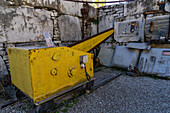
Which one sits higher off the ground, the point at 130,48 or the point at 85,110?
the point at 130,48

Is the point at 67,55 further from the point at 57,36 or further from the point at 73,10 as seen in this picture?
the point at 73,10

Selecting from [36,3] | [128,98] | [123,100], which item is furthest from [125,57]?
[36,3]

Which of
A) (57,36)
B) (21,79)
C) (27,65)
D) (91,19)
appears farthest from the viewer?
(91,19)

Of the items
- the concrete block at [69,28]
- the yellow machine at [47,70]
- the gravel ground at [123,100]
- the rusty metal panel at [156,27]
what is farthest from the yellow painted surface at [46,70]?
the rusty metal panel at [156,27]

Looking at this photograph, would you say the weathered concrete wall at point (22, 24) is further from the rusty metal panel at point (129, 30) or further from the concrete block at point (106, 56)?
the rusty metal panel at point (129, 30)

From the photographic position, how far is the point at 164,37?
398 cm

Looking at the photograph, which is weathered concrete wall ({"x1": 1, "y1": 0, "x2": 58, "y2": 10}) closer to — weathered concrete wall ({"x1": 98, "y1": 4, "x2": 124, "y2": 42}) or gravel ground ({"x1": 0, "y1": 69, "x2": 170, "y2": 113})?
weathered concrete wall ({"x1": 98, "y1": 4, "x2": 124, "y2": 42})

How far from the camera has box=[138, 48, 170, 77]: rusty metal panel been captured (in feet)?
12.5

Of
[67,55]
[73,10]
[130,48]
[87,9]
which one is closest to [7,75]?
[67,55]

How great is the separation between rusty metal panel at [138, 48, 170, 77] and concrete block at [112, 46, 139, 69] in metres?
0.27

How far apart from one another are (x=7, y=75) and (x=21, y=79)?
71.4 inches

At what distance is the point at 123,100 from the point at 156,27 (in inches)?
138

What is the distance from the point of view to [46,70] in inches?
75.9

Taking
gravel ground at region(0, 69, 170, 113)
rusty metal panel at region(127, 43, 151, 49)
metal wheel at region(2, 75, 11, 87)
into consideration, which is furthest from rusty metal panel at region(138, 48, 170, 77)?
metal wheel at region(2, 75, 11, 87)
